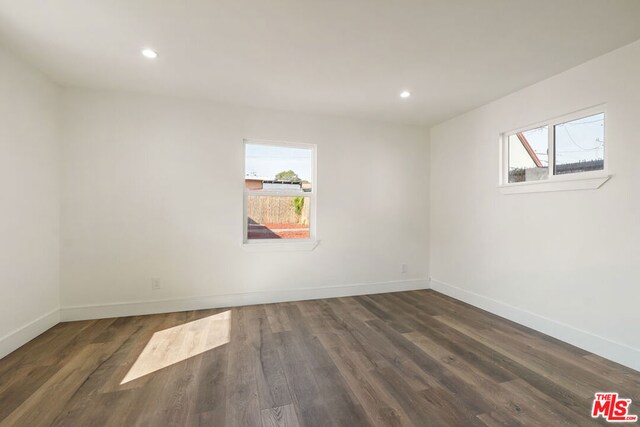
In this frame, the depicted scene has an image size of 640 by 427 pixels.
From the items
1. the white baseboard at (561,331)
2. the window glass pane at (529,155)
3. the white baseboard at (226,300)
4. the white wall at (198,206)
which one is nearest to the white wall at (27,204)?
the white wall at (198,206)

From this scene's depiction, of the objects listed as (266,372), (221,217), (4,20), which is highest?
(4,20)

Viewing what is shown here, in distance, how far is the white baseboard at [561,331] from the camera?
6.89ft

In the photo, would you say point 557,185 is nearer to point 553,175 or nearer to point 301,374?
point 553,175

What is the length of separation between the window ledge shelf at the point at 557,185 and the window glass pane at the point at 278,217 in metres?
2.38

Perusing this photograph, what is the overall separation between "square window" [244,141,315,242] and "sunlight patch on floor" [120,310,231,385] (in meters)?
1.11

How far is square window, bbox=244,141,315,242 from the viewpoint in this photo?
140 inches

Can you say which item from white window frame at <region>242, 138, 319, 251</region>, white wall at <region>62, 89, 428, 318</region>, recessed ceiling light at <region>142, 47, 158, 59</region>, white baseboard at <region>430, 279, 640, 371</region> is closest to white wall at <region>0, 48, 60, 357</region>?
white wall at <region>62, 89, 428, 318</region>

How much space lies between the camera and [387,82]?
109 inches

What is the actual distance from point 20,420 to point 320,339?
194cm

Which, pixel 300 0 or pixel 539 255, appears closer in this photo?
pixel 300 0

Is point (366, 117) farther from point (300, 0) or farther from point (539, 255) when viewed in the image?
point (539, 255)

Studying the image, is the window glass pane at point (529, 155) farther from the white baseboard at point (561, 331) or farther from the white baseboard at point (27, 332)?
the white baseboard at point (27, 332)

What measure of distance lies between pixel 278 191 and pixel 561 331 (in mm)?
3276

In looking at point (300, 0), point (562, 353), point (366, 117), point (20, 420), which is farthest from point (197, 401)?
point (366, 117)
